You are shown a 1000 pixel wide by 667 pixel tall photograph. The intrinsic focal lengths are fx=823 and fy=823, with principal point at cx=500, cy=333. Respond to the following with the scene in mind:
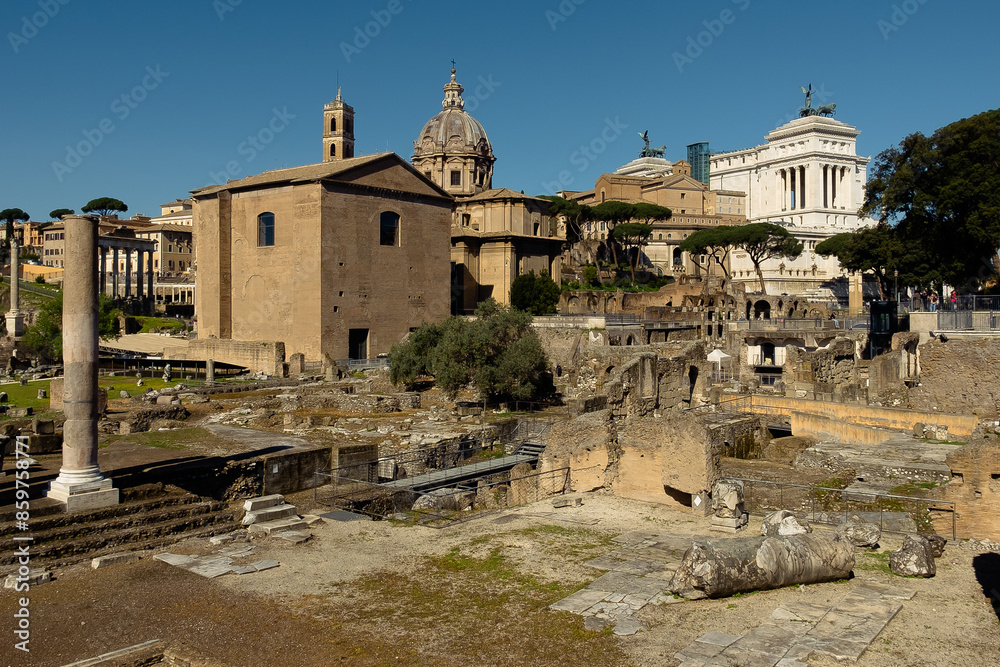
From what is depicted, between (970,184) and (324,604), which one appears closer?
(324,604)

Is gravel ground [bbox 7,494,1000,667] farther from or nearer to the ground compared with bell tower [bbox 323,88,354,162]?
nearer to the ground

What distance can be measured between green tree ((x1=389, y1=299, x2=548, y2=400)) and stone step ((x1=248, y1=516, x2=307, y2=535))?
14685 millimetres

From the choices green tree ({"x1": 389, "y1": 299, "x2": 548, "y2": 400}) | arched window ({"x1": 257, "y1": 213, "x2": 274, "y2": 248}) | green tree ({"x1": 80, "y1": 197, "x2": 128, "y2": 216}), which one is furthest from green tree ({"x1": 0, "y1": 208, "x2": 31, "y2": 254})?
green tree ({"x1": 389, "y1": 299, "x2": 548, "y2": 400})

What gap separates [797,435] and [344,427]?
36.0ft

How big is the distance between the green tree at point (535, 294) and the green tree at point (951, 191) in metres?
21.2

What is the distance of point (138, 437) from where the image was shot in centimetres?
1555

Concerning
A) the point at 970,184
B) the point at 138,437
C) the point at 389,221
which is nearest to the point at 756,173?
the point at 389,221

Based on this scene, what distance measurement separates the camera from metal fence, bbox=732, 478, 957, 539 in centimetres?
1005

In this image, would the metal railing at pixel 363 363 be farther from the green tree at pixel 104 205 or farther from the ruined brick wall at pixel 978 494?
the green tree at pixel 104 205

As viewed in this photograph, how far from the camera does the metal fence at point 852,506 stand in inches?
396

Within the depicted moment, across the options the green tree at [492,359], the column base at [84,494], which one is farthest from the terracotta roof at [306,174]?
the column base at [84,494]

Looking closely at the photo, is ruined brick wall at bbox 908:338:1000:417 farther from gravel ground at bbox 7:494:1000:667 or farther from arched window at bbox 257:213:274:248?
arched window at bbox 257:213:274:248

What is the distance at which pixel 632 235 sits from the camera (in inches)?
A: 2675

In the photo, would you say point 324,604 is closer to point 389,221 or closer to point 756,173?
point 389,221
